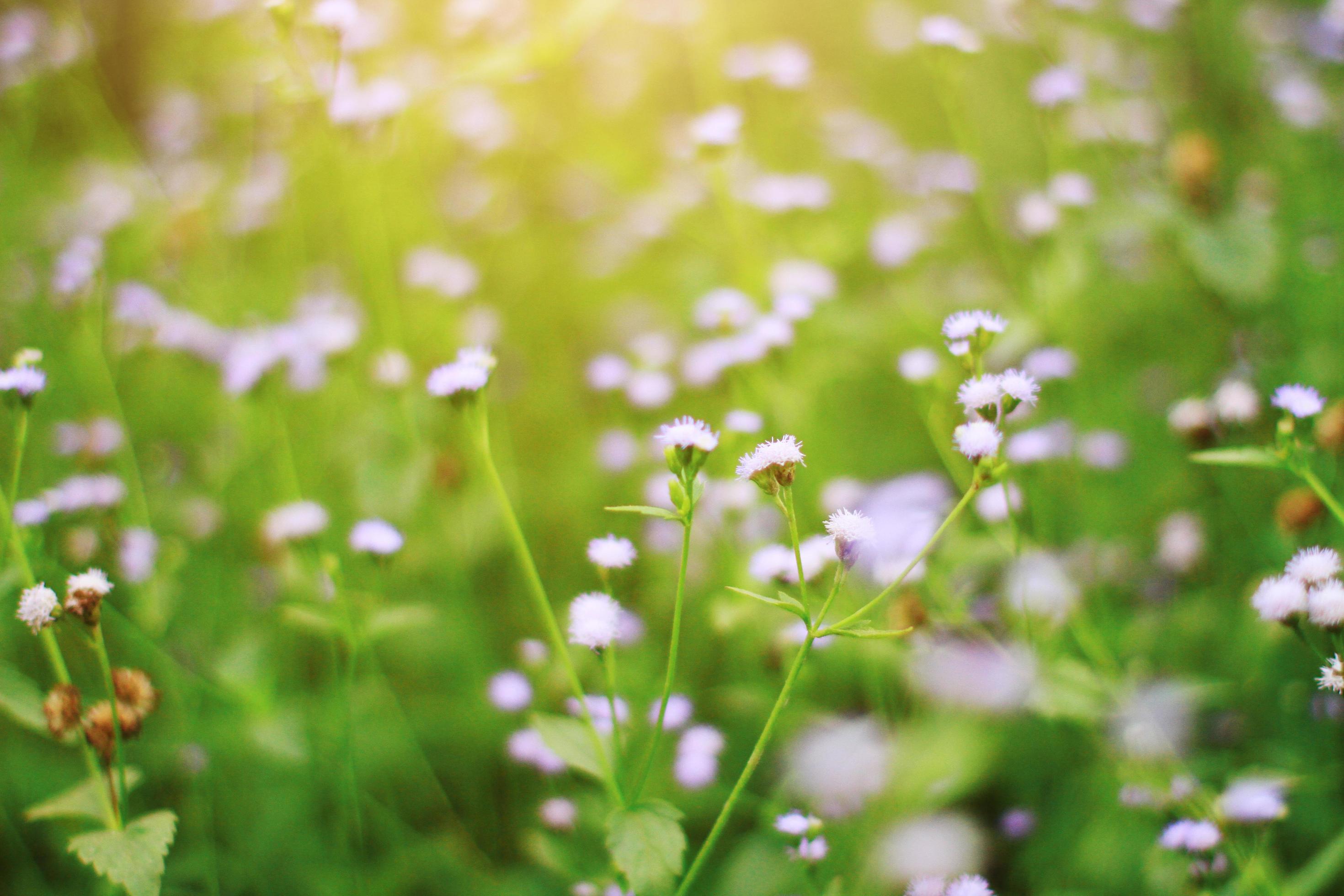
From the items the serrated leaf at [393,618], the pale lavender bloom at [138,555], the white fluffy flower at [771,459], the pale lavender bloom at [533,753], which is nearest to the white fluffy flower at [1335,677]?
the white fluffy flower at [771,459]

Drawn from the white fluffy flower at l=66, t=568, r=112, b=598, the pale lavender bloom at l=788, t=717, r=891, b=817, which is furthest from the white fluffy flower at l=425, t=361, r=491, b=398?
the pale lavender bloom at l=788, t=717, r=891, b=817

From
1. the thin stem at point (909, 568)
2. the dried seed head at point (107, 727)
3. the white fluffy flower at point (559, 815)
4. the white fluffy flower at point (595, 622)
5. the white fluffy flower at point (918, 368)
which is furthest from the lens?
the white fluffy flower at point (918, 368)

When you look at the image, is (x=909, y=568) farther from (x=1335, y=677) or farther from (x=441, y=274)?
(x=441, y=274)

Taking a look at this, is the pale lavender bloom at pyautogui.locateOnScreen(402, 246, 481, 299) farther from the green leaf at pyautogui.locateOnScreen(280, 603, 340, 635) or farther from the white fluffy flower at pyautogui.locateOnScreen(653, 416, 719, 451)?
the white fluffy flower at pyautogui.locateOnScreen(653, 416, 719, 451)

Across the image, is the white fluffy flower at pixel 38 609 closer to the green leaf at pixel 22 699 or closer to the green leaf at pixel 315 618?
the green leaf at pixel 22 699

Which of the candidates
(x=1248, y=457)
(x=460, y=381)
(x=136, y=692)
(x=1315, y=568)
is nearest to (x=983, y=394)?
(x=1248, y=457)

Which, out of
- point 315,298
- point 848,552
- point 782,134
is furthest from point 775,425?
point 782,134
